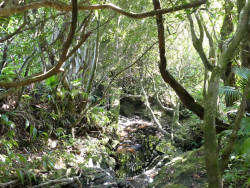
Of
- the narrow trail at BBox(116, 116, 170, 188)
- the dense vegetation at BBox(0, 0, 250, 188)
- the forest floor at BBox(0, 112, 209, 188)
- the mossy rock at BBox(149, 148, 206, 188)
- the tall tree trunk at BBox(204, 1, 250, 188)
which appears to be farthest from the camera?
the narrow trail at BBox(116, 116, 170, 188)

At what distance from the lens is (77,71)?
7852mm

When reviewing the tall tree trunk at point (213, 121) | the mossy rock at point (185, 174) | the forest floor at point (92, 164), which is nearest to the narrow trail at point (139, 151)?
the forest floor at point (92, 164)

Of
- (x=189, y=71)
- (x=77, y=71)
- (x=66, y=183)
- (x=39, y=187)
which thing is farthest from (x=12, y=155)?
(x=189, y=71)

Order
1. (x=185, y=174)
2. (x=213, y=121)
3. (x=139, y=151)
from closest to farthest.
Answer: (x=213, y=121) → (x=185, y=174) → (x=139, y=151)

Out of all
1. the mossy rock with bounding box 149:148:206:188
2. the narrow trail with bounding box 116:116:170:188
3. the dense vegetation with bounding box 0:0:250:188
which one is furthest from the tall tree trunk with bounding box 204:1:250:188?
the narrow trail with bounding box 116:116:170:188

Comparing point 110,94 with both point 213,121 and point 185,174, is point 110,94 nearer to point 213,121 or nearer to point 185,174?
point 185,174

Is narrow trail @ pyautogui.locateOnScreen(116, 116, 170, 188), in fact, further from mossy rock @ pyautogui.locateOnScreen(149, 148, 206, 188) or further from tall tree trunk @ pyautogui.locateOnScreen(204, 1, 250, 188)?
tall tree trunk @ pyautogui.locateOnScreen(204, 1, 250, 188)

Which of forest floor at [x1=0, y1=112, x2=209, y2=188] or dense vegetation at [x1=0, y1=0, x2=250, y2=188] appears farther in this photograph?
forest floor at [x1=0, y1=112, x2=209, y2=188]

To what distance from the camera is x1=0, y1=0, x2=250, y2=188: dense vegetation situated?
2857 mm

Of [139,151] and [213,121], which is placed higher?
[213,121]

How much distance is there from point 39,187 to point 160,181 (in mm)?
2744

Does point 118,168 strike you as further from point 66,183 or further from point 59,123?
point 66,183

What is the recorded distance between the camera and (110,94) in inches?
293

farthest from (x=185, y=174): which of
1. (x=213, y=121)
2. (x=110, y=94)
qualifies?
(x=110, y=94)
